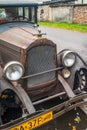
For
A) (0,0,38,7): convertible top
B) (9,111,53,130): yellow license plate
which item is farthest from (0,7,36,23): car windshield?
(9,111,53,130): yellow license plate

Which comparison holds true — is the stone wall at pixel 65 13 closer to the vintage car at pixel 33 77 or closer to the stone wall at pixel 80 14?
the stone wall at pixel 80 14

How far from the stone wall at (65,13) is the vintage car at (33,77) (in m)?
14.6

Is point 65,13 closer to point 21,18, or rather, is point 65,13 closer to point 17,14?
point 21,18

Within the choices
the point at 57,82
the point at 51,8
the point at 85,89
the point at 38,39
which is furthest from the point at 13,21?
the point at 51,8

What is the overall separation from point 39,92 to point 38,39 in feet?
3.17

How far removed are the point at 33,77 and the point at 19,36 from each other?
864 millimetres

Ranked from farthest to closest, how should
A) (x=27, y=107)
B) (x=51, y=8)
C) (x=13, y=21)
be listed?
1. (x=51, y=8)
2. (x=13, y=21)
3. (x=27, y=107)

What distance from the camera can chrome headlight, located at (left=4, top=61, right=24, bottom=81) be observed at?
3.83 meters

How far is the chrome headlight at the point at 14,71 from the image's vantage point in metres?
3.83

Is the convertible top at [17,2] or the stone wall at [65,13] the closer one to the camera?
the convertible top at [17,2]

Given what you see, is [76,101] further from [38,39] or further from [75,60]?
[38,39]

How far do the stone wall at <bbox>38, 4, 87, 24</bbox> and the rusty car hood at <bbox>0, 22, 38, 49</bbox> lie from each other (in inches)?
572

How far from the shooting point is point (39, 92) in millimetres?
4355

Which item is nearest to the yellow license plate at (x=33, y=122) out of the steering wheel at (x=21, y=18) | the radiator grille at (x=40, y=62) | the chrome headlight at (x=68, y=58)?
the radiator grille at (x=40, y=62)
